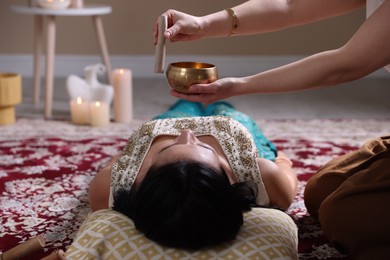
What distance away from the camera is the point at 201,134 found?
6.31 ft

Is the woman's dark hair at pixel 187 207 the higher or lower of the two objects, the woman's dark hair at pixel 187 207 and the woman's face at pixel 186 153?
the lower

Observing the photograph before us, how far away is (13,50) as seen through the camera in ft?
15.0

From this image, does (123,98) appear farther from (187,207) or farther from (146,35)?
(187,207)

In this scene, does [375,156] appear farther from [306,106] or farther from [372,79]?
[372,79]

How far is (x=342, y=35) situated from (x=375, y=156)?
296cm

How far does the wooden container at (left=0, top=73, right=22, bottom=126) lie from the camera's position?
10.3ft

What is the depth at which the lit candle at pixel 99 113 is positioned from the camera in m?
3.24

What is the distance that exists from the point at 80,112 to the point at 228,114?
1.19 meters

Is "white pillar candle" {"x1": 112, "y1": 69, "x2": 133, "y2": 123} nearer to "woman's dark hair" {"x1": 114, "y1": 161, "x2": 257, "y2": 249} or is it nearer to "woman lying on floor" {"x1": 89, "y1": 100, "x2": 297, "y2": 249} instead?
"woman lying on floor" {"x1": 89, "y1": 100, "x2": 297, "y2": 249}

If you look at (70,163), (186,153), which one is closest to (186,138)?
(186,153)

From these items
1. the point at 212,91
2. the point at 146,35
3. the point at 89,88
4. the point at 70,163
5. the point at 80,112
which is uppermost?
the point at 146,35

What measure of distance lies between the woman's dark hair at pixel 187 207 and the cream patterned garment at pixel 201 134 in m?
0.30

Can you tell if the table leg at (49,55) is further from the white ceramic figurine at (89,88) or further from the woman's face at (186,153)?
the woman's face at (186,153)

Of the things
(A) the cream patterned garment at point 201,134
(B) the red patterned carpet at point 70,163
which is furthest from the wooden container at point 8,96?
(A) the cream patterned garment at point 201,134
